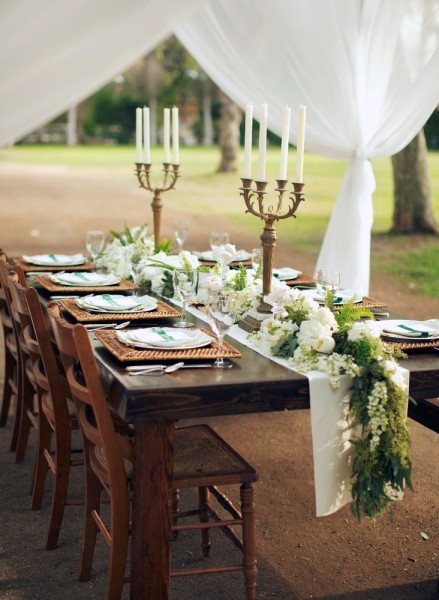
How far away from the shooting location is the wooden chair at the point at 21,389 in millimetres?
3881

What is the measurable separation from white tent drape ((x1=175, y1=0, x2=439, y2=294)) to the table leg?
274 cm

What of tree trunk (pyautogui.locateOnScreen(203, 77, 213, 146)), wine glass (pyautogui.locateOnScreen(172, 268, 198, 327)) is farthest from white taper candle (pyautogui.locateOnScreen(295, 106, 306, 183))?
tree trunk (pyautogui.locateOnScreen(203, 77, 213, 146))

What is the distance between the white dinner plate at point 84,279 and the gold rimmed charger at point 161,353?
3.57 feet

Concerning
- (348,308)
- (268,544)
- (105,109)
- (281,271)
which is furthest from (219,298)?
(105,109)

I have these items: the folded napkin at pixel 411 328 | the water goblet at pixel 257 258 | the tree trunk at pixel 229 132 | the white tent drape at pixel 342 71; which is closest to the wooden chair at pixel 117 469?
the folded napkin at pixel 411 328

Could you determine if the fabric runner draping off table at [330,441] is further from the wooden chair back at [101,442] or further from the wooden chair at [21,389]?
the wooden chair at [21,389]

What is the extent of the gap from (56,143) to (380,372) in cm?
3741

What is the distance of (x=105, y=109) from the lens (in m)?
37.6

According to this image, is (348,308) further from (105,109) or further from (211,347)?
(105,109)

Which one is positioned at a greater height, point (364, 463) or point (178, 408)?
point (178, 408)

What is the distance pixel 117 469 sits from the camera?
276 cm

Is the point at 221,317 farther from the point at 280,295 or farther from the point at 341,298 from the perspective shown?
the point at 341,298

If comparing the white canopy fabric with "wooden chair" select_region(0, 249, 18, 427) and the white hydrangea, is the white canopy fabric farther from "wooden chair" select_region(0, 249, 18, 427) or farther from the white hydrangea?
the white hydrangea

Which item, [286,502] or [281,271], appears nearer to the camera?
[286,502]
